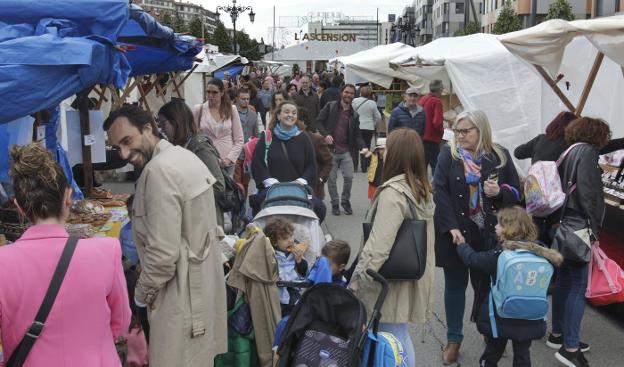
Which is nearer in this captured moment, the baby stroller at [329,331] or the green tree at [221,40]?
the baby stroller at [329,331]

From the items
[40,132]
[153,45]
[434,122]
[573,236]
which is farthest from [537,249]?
[434,122]

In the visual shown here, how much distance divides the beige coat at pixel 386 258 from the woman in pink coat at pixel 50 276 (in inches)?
64.6

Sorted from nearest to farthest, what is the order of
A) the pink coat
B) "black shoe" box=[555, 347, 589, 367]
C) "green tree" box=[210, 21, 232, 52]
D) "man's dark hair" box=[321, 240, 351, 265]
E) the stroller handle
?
the pink coat → the stroller handle → "man's dark hair" box=[321, 240, 351, 265] → "black shoe" box=[555, 347, 589, 367] → "green tree" box=[210, 21, 232, 52]

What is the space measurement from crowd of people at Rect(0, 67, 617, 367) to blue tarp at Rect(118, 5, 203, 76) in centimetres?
73

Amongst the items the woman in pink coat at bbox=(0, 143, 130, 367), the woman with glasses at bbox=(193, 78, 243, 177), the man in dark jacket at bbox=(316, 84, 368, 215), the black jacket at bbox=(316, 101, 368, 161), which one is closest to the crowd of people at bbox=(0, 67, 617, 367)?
the woman in pink coat at bbox=(0, 143, 130, 367)

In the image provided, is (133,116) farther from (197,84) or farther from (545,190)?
(197,84)

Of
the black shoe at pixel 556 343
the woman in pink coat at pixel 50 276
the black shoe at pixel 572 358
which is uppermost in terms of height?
the woman in pink coat at pixel 50 276

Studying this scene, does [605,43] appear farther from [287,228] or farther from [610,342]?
[287,228]

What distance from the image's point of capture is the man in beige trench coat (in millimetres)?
3021

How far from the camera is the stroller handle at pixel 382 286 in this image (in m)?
3.25

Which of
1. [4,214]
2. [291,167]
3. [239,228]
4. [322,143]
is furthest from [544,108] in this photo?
[4,214]

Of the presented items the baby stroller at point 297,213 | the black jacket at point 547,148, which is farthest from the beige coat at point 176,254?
the black jacket at point 547,148

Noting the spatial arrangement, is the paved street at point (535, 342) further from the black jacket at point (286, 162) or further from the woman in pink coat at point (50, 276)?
the woman in pink coat at point (50, 276)

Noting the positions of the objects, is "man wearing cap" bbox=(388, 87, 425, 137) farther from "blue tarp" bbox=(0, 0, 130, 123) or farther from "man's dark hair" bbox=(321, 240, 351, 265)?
"blue tarp" bbox=(0, 0, 130, 123)
